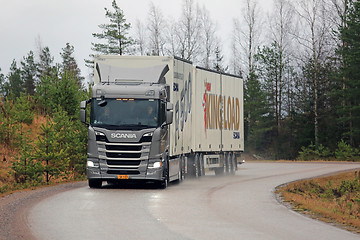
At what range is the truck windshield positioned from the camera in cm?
1936

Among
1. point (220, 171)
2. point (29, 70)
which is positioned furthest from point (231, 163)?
point (29, 70)

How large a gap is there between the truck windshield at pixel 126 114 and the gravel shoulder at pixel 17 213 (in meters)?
2.76

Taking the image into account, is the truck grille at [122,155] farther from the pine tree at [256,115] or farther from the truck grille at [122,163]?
the pine tree at [256,115]

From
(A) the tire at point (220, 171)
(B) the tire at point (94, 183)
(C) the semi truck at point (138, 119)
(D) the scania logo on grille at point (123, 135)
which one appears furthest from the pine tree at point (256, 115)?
(D) the scania logo on grille at point (123, 135)

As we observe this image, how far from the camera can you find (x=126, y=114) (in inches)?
768

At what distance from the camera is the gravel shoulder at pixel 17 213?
34.1 ft

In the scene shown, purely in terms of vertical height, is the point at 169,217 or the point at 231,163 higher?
the point at 231,163

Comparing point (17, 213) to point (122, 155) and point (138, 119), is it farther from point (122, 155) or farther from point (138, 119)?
point (138, 119)

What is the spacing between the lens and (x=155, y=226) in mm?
11391

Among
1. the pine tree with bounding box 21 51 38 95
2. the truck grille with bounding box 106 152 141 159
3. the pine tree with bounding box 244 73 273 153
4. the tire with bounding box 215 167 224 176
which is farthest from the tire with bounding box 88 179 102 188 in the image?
the pine tree with bounding box 21 51 38 95

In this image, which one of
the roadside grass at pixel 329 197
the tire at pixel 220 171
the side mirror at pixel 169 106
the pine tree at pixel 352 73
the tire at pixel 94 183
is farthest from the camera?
the pine tree at pixel 352 73

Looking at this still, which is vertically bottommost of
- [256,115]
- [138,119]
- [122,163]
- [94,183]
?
[94,183]

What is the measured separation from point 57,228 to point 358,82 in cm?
4464

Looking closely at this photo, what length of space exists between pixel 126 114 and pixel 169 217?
7194 mm
